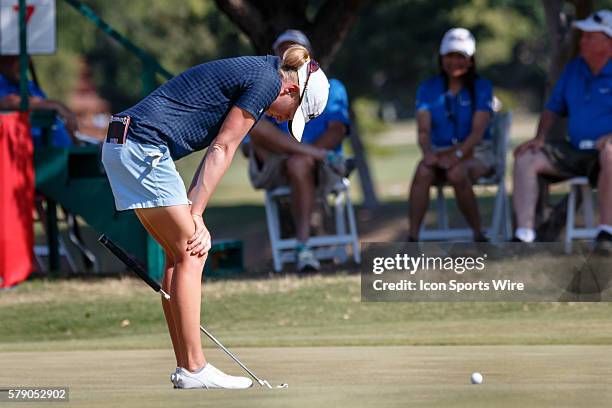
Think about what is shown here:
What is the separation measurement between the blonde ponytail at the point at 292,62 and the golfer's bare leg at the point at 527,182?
4662 mm

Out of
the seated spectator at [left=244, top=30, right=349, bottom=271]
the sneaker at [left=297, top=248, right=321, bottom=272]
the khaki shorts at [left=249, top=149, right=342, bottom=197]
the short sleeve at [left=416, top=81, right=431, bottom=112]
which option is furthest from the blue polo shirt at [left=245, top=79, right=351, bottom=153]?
the sneaker at [left=297, top=248, right=321, bottom=272]

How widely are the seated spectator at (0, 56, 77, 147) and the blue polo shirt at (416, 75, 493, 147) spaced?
284cm

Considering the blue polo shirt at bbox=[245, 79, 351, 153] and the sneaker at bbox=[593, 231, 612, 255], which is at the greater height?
the blue polo shirt at bbox=[245, 79, 351, 153]

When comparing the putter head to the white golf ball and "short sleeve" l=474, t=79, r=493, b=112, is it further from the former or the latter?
"short sleeve" l=474, t=79, r=493, b=112

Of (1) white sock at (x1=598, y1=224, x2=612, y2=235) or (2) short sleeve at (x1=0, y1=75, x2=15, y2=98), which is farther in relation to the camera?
(2) short sleeve at (x1=0, y1=75, x2=15, y2=98)

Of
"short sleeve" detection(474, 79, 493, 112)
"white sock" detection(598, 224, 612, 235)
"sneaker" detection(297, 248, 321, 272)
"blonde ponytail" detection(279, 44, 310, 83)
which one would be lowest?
"sneaker" detection(297, 248, 321, 272)

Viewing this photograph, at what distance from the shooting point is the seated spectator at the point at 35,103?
10.5 m

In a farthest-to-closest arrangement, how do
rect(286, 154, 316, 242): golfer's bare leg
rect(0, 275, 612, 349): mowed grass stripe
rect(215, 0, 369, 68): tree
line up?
rect(215, 0, 369, 68): tree → rect(286, 154, 316, 242): golfer's bare leg → rect(0, 275, 612, 349): mowed grass stripe


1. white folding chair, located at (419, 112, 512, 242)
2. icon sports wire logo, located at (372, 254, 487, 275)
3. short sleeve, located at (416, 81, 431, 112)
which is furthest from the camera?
white folding chair, located at (419, 112, 512, 242)

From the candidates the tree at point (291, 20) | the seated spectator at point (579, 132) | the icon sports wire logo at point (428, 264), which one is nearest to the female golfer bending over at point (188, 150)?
the icon sports wire logo at point (428, 264)

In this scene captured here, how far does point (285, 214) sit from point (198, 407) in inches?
282

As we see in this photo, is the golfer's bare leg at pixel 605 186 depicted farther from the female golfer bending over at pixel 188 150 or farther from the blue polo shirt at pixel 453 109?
the female golfer bending over at pixel 188 150

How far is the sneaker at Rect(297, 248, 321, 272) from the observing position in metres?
10.4

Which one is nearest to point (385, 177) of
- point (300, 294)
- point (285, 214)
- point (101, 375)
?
point (285, 214)
